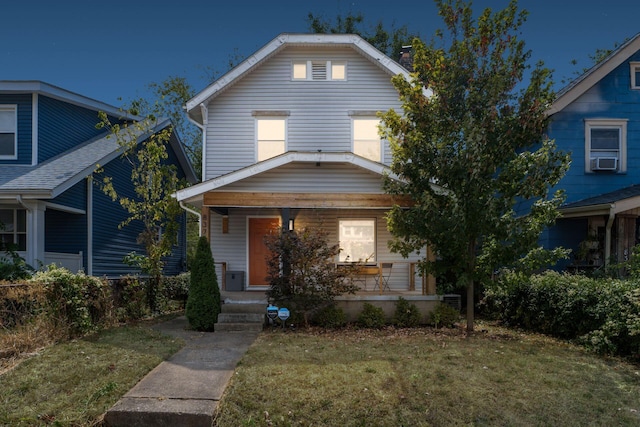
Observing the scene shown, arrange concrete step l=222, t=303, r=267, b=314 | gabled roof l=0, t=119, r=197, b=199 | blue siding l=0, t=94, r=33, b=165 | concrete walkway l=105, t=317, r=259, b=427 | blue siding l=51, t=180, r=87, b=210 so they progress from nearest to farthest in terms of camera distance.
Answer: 1. concrete walkway l=105, t=317, r=259, b=427
2. concrete step l=222, t=303, r=267, b=314
3. gabled roof l=0, t=119, r=197, b=199
4. blue siding l=51, t=180, r=87, b=210
5. blue siding l=0, t=94, r=33, b=165

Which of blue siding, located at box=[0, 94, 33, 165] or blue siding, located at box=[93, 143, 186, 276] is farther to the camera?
blue siding, located at box=[93, 143, 186, 276]

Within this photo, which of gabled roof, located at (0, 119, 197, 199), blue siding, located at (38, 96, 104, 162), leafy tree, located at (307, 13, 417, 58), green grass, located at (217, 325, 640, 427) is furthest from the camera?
leafy tree, located at (307, 13, 417, 58)

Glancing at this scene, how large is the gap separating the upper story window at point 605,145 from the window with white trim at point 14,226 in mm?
16707

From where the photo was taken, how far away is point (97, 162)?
45.2ft

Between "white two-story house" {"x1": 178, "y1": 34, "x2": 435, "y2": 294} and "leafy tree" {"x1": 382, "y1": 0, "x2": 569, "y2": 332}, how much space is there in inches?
137

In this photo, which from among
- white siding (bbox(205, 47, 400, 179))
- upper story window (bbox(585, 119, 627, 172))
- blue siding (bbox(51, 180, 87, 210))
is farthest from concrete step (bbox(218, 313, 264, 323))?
upper story window (bbox(585, 119, 627, 172))

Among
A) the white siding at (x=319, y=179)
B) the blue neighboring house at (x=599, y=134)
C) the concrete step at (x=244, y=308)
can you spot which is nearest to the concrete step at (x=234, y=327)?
the concrete step at (x=244, y=308)

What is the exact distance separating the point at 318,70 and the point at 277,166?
421 centimetres

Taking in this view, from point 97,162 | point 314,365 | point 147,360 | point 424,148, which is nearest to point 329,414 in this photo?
point 314,365

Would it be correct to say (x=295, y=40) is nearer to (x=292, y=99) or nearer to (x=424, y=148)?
(x=292, y=99)

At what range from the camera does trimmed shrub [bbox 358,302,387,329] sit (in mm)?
10266

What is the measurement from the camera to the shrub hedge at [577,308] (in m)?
7.53

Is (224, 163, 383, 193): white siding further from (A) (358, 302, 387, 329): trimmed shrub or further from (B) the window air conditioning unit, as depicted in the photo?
(B) the window air conditioning unit

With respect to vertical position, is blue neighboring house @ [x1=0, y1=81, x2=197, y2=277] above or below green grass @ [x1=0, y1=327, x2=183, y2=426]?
above
